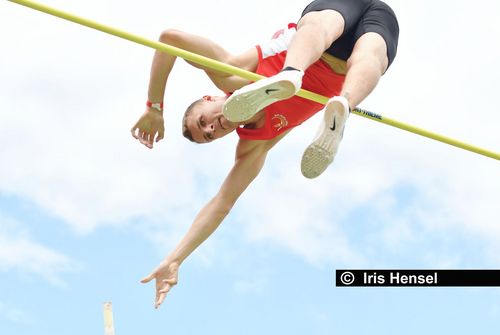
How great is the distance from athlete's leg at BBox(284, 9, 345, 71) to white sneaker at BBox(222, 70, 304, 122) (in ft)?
0.45

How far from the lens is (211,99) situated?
5.30m

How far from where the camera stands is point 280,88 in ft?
14.5

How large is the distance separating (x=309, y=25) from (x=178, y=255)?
5.81ft

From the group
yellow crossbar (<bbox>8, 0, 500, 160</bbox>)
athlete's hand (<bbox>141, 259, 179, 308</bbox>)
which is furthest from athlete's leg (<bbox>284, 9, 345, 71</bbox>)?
athlete's hand (<bbox>141, 259, 179, 308</bbox>)

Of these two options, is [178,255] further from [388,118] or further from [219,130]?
[388,118]

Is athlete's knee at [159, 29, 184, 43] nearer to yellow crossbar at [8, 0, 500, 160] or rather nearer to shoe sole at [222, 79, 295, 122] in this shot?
yellow crossbar at [8, 0, 500, 160]

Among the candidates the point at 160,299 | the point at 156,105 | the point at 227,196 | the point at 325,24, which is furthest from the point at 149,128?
the point at 325,24

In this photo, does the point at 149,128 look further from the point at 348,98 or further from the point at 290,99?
the point at 348,98

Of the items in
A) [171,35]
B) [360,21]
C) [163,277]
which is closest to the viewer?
[360,21]

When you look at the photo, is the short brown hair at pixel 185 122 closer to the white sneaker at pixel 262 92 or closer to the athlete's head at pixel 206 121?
the athlete's head at pixel 206 121

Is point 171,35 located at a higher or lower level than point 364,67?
higher

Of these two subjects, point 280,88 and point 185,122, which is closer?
point 280,88

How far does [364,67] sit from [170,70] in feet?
4.30

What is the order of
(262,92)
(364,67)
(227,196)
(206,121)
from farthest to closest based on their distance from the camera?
1. (227,196)
2. (206,121)
3. (364,67)
4. (262,92)
